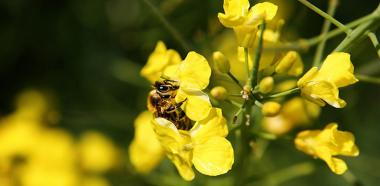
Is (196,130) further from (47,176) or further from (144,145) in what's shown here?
(47,176)

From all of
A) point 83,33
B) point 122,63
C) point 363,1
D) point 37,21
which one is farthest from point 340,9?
point 37,21

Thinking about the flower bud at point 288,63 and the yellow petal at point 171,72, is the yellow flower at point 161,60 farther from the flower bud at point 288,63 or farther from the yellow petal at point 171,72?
the flower bud at point 288,63

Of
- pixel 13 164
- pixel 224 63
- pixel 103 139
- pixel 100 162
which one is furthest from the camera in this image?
pixel 103 139

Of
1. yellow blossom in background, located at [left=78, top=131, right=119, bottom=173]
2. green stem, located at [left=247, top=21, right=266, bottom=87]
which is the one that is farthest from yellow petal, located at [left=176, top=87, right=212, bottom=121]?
yellow blossom in background, located at [left=78, top=131, right=119, bottom=173]

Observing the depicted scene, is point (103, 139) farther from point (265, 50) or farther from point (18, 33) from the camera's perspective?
point (265, 50)

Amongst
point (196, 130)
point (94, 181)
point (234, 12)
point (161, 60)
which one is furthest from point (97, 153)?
point (234, 12)

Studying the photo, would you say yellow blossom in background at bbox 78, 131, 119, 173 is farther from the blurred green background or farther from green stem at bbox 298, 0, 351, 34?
green stem at bbox 298, 0, 351, 34
